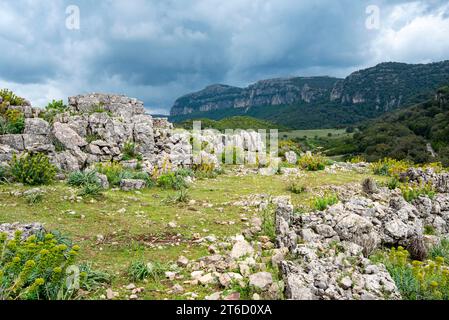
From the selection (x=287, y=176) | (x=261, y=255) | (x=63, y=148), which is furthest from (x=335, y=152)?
(x=261, y=255)

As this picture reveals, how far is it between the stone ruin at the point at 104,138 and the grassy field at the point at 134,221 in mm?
3428

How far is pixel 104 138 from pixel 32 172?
20.7 feet

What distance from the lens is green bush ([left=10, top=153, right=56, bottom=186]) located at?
11.3 meters

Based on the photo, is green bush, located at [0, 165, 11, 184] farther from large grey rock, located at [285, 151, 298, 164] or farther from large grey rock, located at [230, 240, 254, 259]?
large grey rock, located at [285, 151, 298, 164]

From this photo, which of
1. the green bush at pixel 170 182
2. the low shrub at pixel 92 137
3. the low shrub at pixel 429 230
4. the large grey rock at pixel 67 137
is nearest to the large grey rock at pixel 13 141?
the large grey rock at pixel 67 137

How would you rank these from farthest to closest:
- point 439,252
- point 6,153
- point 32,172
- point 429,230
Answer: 1. point 6,153
2. point 32,172
3. point 429,230
4. point 439,252

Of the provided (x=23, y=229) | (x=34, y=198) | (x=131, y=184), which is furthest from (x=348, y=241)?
(x=34, y=198)

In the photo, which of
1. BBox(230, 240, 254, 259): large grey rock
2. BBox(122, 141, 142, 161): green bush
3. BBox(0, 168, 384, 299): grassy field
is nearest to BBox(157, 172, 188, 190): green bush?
BBox(0, 168, 384, 299): grassy field

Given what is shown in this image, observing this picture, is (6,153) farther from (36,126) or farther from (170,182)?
(170,182)

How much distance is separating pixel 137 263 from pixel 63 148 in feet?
35.8

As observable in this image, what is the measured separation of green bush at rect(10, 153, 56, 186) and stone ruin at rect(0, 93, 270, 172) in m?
1.50

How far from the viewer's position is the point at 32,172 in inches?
448

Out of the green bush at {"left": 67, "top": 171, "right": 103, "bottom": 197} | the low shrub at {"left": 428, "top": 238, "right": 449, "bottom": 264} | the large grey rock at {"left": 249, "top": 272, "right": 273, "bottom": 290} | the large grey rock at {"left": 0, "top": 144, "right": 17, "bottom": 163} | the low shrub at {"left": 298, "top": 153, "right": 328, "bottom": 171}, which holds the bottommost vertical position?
the low shrub at {"left": 428, "top": 238, "right": 449, "bottom": 264}
